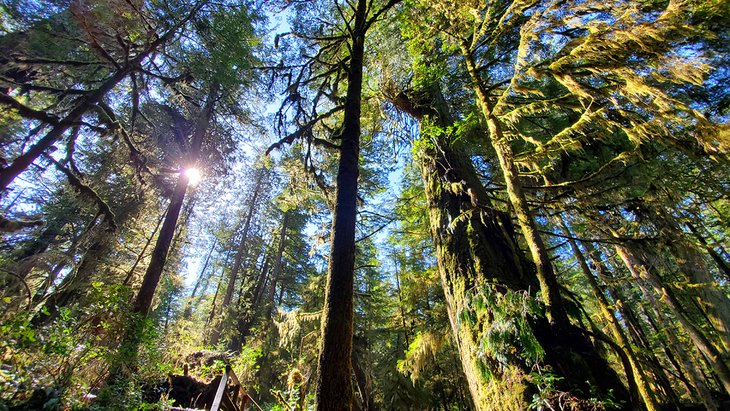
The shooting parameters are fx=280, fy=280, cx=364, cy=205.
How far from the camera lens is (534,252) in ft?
Result: 8.71

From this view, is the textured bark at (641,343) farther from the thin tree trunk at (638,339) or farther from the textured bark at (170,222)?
the textured bark at (170,222)

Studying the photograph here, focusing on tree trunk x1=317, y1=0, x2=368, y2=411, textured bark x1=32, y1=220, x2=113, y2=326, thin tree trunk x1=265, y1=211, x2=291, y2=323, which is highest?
thin tree trunk x1=265, y1=211, x2=291, y2=323

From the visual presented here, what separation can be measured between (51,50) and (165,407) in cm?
682

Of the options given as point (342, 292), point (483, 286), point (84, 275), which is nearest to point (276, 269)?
point (84, 275)

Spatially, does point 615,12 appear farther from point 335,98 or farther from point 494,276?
point 335,98

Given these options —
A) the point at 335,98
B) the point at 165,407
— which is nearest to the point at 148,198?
the point at 165,407

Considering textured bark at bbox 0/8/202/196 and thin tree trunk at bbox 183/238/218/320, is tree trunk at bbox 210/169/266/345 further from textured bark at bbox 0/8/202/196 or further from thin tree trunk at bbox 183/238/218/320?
textured bark at bbox 0/8/202/196

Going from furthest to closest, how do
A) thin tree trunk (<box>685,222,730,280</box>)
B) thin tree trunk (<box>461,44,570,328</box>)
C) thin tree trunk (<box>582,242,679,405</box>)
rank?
thin tree trunk (<box>685,222,730,280</box>) < thin tree trunk (<box>582,242,679,405</box>) < thin tree trunk (<box>461,44,570,328</box>)

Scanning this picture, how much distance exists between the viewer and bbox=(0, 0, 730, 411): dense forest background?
260cm

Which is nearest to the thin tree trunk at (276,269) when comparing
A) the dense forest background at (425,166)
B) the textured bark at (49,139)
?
the dense forest background at (425,166)

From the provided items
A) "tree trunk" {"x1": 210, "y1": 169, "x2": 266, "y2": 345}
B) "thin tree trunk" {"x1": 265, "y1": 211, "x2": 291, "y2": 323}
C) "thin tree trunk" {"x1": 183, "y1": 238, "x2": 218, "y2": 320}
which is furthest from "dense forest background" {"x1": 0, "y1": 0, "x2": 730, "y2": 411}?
"thin tree trunk" {"x1": 183, "y1": 238, "x2": 218, "y2": 320}

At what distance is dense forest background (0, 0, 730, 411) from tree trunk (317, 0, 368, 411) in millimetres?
20

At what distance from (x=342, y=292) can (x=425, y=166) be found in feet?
9.52

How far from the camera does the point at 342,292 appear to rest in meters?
3.06
